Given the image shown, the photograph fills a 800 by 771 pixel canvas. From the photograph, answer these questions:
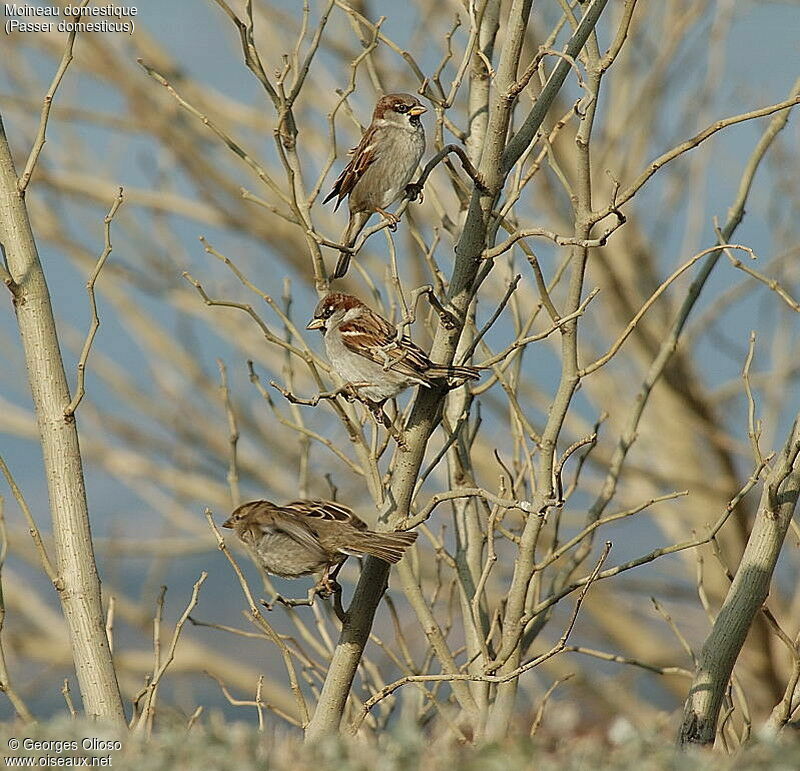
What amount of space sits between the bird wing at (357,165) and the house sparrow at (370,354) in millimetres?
457

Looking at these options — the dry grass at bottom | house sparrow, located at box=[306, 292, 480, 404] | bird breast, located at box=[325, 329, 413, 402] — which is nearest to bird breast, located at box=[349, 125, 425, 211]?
house sparrow, located at box=[306, 292, 480, 404]

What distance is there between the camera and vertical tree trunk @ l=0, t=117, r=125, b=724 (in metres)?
3.10

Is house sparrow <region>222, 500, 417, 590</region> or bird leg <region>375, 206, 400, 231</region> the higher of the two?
bird leg <region>375, 206, 400, 231</region>

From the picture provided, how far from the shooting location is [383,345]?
357 centimetres

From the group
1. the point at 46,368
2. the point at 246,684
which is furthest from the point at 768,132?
the point at 246,684

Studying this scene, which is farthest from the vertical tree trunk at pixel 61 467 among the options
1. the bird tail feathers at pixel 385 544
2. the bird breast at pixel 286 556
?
the bird tail feathers at pixel 385 544

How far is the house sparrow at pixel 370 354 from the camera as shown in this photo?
3139 mm

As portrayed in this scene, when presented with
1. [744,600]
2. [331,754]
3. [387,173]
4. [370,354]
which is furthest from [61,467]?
[744,600]

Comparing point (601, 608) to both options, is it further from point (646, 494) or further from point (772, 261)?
point (772, 261)

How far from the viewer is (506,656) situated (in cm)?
329

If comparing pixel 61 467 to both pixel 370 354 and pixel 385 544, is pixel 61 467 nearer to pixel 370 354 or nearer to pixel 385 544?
pixel 385 544

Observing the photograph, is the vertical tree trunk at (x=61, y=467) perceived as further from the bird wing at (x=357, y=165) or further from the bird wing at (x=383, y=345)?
the bird wing at (x=357, y=165)

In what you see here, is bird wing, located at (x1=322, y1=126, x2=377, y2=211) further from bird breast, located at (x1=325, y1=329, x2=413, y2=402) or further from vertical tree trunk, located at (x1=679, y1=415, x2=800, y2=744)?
vertical tree trunk, located at (x1=679, y1=415, x2=800, y2=744)

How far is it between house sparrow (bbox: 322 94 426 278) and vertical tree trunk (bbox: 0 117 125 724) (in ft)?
3.43
